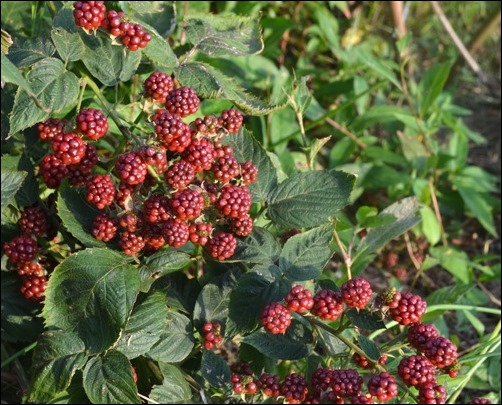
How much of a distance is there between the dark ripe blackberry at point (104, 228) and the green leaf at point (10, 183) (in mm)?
150

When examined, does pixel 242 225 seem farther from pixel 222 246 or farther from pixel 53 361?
pixel 53 361

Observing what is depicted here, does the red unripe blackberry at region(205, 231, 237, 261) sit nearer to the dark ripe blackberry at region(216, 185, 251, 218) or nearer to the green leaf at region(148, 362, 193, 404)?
the dark ripe blackberry at region(216, 185, 251, 218)

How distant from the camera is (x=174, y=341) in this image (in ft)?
4.30

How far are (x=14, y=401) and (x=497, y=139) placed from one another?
6.48 ft

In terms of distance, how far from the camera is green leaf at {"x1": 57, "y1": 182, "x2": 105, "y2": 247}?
125cm

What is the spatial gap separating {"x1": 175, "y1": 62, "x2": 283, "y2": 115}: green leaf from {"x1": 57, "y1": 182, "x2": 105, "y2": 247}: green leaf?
29 centimetres

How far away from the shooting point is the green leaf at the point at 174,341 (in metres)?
1.29

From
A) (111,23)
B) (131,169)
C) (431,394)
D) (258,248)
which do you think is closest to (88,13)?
(111,23)

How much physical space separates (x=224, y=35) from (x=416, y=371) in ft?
2.51

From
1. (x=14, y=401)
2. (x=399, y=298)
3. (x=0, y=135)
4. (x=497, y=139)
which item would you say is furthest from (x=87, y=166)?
(x=497, y=139)

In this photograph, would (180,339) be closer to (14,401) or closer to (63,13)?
(14,401)

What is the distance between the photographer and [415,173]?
2215 millimetres

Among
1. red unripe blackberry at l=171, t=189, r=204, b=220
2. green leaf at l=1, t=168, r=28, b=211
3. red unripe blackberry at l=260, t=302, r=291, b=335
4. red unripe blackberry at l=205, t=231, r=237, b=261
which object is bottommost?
red unripe blackberry at l=260, t=302, r=291, b=335

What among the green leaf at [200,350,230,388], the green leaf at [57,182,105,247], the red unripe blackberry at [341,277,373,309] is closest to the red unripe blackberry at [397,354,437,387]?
the red unripe blackberry at [341,277,373,309]
